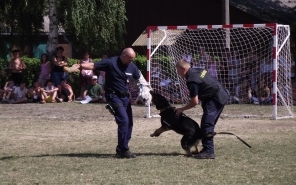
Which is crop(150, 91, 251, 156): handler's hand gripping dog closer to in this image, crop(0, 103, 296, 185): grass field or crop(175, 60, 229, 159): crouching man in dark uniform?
crop(175, 60, 229, 159): crouching man in dark uniform

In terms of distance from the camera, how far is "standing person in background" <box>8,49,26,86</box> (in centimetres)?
2320

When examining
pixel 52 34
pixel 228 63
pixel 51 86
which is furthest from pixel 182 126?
pixel 52 34

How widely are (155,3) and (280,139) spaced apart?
20.6 m

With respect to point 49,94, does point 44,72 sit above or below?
above

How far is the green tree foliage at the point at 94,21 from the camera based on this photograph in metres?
23.6

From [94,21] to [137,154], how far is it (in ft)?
44.3

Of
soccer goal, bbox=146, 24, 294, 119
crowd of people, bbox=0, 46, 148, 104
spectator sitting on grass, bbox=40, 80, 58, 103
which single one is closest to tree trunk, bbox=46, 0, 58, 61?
crowd of people, bbox=0, 46, 148, 104

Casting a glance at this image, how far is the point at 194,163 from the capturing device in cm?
1048

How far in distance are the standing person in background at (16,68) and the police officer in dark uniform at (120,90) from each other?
12613mm

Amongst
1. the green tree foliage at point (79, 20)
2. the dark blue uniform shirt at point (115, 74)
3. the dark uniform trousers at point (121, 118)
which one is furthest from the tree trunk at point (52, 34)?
the dark uniform trousers at point (121, 118)

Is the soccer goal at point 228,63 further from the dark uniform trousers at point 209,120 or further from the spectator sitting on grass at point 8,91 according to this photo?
the dark uniform trousers at point 209,120

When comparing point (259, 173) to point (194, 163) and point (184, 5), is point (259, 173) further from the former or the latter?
point (184, 5)

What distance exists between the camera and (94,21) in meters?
24.4

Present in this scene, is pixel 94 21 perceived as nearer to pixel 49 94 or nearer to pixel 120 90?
pixel 49 94
